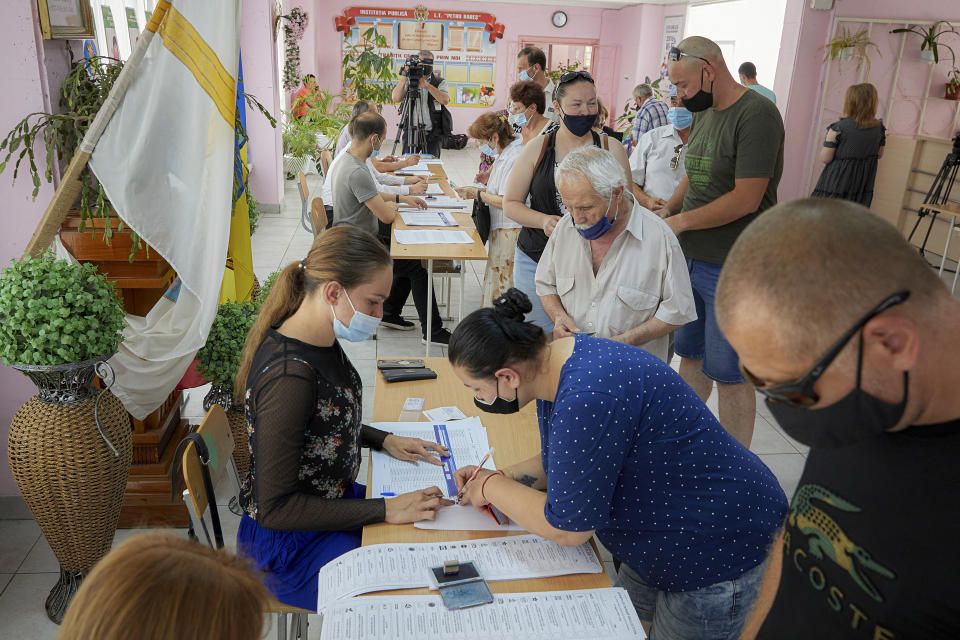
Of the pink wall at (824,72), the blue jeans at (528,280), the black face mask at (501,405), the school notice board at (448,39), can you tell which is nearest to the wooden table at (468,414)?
the black face mask at (501,405)

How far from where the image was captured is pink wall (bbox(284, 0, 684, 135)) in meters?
15.6

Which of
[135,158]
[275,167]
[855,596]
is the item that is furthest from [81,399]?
[275,167]

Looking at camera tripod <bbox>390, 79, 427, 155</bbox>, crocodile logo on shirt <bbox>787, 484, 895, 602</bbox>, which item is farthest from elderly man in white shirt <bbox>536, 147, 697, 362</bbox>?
camera tripod <bbox>390, 79, 427, 155</bbox>

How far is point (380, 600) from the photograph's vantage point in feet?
4.83

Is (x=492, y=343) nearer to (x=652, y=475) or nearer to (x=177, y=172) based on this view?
(x=652, y=475)

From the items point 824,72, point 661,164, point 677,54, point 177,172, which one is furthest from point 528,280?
point 824,72

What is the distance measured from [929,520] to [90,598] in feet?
3.36

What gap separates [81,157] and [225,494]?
1.63 meters

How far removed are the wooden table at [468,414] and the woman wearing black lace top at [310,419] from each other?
→ 53mm

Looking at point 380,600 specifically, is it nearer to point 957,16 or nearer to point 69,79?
point 69,79

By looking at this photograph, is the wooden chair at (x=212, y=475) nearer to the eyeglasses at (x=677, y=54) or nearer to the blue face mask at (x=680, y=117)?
the eyeglasses at (x=677, y=54)

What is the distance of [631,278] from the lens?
8.15 feet

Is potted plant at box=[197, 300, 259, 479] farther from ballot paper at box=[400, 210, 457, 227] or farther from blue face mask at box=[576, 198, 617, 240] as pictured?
ballot paper at box=[400, 210, 457, 227]

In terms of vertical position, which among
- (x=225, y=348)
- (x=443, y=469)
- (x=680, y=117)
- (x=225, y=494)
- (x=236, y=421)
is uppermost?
(x=680, y=117)
